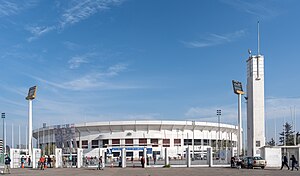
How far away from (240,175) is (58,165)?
2552cm

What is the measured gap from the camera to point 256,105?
176 feet

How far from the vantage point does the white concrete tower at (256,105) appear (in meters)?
52.9

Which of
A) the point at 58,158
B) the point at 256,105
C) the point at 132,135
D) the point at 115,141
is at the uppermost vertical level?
the point at 256,105

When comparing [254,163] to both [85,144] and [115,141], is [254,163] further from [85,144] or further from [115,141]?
[85,144]

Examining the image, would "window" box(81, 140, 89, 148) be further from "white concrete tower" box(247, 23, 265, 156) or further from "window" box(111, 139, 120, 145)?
"white concrete tower" box(247, 23, 265, 156)

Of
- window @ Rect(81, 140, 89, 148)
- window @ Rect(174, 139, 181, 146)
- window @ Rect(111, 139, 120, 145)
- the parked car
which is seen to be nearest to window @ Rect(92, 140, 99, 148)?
window @ Rect(81, 140, 89, 148)

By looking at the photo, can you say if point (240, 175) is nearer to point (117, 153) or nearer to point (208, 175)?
point (208, 175)

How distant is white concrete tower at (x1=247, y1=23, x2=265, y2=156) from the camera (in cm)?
5291

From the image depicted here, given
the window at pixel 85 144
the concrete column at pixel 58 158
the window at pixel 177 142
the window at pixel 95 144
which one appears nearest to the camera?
the concrete column at pixel 58 158

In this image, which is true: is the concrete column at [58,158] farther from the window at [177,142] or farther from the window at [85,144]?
the window at [177,142]

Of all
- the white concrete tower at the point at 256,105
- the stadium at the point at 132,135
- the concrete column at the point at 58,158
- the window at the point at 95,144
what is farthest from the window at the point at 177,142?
the concrete column at the point at 58,158

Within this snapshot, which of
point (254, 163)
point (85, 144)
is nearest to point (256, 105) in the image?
point (254, 163)

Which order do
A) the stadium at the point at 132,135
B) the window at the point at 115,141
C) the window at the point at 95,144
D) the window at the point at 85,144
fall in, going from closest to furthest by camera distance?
the stadium at the point at 132,135 → the window at the point at 115,141 → the window at the point at 95,144 → the window at the point at 85,144

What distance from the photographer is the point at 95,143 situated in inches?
4498
